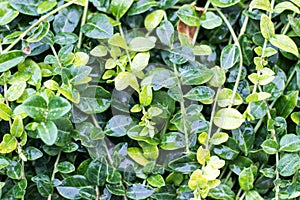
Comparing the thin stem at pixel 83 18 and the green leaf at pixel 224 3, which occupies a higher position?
the green leaf at pixel 224 3

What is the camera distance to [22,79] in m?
0.90

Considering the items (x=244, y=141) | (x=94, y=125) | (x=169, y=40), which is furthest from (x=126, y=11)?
(x=244, y=141)

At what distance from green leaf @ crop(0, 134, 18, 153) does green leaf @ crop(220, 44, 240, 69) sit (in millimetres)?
403

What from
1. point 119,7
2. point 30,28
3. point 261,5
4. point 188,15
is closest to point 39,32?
point 30,28

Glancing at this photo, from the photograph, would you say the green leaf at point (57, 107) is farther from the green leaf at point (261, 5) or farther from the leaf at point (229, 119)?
the green leaf at point (261, 5)

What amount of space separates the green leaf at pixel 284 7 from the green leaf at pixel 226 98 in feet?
0.60

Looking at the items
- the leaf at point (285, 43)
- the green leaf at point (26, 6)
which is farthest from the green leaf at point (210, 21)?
the green leaf at point (26, 6)

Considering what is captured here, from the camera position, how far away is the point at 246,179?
2.88 feet

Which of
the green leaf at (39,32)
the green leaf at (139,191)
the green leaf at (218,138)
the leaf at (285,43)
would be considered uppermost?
the green leaf at (39,32)

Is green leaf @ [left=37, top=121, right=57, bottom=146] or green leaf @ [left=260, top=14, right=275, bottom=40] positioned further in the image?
green leaf @ [left=260, top=14, right=275, bottom=40]

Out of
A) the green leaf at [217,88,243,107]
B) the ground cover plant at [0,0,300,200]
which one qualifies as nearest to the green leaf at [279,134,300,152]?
the ground cover plant at [0,0,300,200]

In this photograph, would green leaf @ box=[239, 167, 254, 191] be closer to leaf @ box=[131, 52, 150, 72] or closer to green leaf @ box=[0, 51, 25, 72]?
leaf @ box=[131, 52, 150, 72]

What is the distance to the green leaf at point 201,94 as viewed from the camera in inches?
34.9

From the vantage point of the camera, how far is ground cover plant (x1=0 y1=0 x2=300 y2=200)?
869 millimetres
